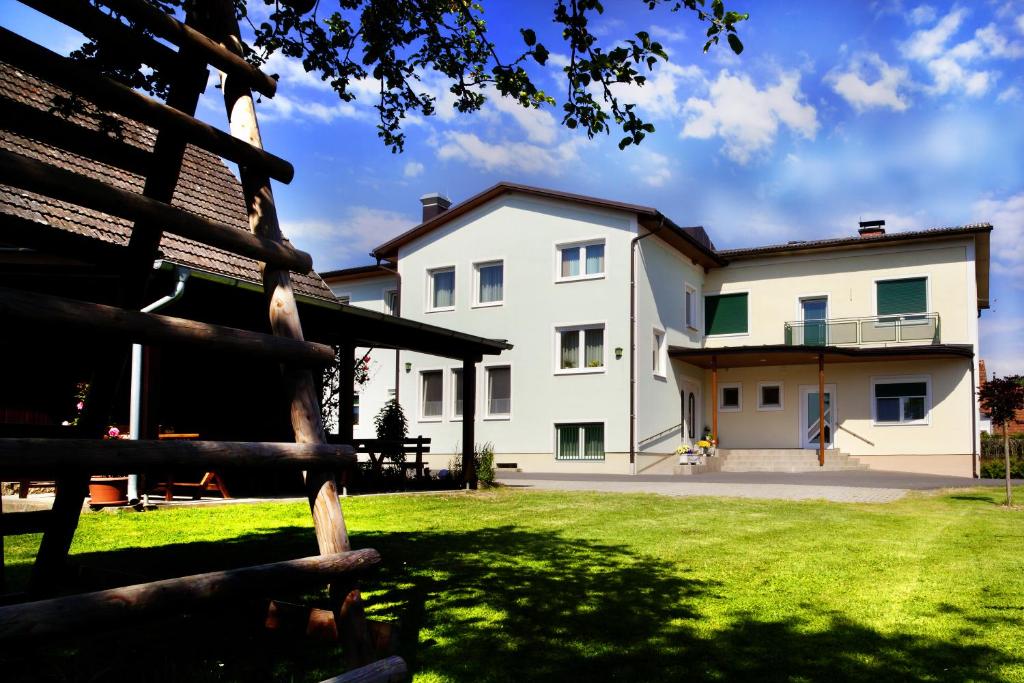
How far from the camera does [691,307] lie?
93.4 feet

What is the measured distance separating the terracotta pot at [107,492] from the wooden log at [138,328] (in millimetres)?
8165

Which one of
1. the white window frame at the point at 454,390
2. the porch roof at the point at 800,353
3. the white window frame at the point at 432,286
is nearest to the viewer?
the porch roof at the point at 800,353

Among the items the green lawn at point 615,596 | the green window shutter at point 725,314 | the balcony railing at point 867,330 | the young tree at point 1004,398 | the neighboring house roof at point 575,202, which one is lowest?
the green lawn at point 615,596

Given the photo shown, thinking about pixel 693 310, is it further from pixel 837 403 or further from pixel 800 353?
pixel 837 403

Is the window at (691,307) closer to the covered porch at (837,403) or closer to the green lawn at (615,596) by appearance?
the covered porch at (837,403)

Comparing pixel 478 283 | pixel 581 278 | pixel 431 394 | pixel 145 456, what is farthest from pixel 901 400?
pixel 145 456

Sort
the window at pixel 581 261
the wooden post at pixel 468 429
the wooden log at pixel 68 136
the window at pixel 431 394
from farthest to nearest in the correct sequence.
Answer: the window at pixel 431 394
the window at pixel 581 261
the wooden post at pixel 468 429
the wooden log at pixel 68 136

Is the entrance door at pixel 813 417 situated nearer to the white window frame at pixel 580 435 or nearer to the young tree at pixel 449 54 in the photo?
the white window frame at pixel 580 435

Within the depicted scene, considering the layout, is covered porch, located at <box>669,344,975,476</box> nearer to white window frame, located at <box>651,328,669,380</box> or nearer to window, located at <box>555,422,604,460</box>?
white window frame, located at <box>651,328,669,380</box>

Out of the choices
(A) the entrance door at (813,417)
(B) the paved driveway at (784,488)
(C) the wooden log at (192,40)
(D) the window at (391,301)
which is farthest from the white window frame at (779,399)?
(C) the wooden log at (192,40)

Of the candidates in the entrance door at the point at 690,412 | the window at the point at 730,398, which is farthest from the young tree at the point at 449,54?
the window at the point at 730,398

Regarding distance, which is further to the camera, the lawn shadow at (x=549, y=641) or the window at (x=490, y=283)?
the window at (x=490, y=283)

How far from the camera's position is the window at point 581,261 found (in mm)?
24828

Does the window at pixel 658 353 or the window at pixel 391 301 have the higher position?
the window at pixel 391 301
